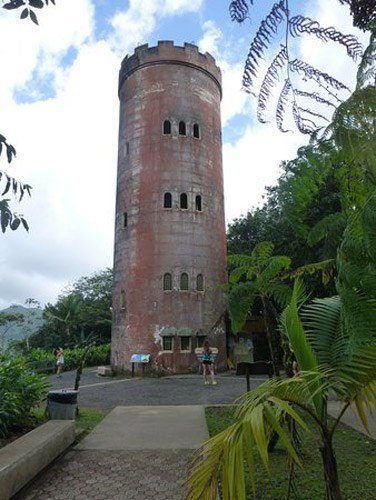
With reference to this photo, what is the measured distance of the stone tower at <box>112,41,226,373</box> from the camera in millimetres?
20984

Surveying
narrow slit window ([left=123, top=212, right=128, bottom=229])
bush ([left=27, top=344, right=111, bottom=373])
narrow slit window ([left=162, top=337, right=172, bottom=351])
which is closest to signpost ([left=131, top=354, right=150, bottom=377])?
narrow slit window ([left=162, top=337, right=172, bottom=351])

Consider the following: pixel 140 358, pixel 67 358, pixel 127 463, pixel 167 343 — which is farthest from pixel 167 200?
→ pixel 127 463

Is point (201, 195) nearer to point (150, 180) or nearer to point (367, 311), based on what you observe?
point (150, 180)

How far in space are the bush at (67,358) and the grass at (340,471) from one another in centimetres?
1299

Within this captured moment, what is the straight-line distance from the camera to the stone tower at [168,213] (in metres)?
21.0

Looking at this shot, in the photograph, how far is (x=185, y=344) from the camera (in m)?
20.9

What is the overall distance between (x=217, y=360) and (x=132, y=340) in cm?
454

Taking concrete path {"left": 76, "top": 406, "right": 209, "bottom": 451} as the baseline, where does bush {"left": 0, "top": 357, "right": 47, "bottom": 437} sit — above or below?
above

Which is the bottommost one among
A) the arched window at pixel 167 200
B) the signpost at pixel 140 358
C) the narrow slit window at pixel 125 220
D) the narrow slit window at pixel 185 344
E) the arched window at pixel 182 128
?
the signpost at pixel 140 358

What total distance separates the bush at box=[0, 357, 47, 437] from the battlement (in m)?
20.8

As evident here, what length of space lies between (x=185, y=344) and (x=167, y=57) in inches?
641

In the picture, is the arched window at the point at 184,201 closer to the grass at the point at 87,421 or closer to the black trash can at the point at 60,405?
the grass at the point at 87,421

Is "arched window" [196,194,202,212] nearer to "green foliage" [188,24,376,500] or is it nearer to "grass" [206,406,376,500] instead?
"grass" [206,406,376,500]

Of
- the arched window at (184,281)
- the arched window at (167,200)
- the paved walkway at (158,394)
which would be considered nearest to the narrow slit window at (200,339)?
the arched window at (184,281)
